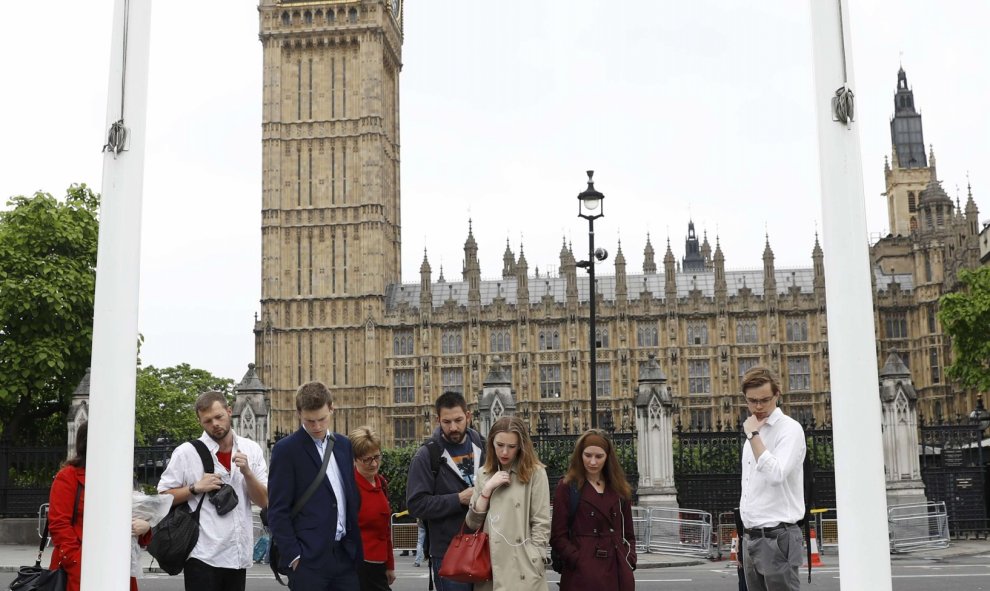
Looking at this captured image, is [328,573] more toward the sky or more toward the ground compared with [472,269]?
more toward the ground

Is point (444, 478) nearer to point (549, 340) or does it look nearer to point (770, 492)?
point (770, 492)

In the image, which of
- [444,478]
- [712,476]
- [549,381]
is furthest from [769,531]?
[549,381]

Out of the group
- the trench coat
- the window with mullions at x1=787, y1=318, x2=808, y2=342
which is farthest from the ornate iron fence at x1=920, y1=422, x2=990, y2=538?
the window with mullions at x1=787, y1=318, x2=808, y2=342

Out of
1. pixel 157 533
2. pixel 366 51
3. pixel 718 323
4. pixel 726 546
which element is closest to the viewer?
pixel 157 533

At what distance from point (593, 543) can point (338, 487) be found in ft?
4.00

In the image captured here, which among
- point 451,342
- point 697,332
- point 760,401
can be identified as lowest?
point 760,401

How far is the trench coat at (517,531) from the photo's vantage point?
4.76m

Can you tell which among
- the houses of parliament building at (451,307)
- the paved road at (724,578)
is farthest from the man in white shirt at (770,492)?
the houses of parliament building at (451,307)

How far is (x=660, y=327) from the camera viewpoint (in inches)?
2005

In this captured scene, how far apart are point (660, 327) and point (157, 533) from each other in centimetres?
4714

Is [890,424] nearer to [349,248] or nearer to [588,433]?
[588,433]

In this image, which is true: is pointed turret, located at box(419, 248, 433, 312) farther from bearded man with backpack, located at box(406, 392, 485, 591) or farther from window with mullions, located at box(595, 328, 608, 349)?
bearded man with backpack, located at box(406, 392, 485, 591)

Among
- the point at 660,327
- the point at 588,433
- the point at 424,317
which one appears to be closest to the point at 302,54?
the point at 424,317

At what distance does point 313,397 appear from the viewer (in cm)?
479
